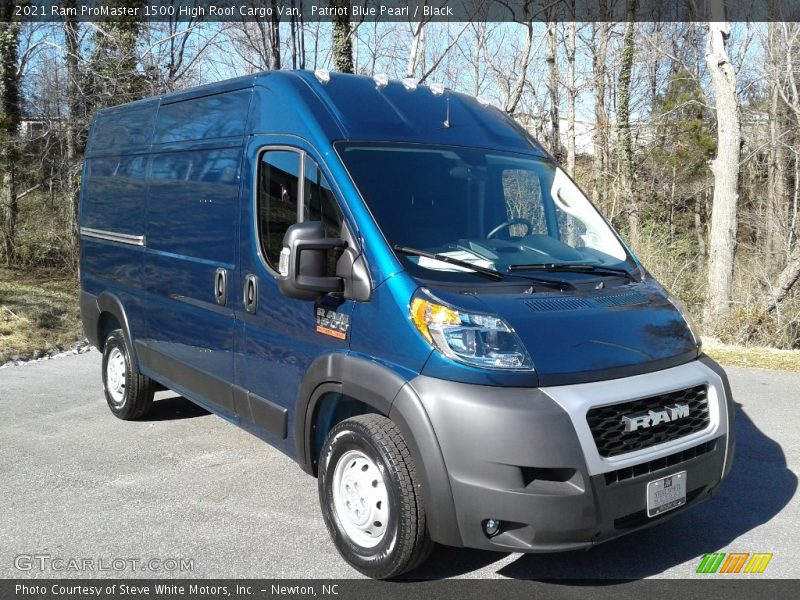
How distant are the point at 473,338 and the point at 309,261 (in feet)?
3.01

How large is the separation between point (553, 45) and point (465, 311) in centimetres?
2447

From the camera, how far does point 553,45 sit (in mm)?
25922

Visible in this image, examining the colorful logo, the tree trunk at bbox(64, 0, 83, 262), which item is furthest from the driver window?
the tree trunk at bbox(64, 0, 83, 262)

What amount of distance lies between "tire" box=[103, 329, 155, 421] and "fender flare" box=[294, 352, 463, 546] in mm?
2923

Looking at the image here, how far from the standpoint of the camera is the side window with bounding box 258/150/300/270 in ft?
14.3

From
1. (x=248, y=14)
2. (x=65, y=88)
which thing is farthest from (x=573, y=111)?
(x=65, y=88)

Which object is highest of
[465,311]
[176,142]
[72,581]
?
[176,142]

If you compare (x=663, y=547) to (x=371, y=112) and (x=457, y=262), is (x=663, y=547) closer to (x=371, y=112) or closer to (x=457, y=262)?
(x=457, y=262)

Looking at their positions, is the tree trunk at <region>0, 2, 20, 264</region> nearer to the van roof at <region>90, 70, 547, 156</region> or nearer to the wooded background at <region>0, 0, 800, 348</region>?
the wooded background at <region>0, 0, 800, 348</region>

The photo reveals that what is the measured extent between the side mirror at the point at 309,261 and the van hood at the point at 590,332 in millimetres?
625

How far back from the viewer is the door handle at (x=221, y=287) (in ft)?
15.9

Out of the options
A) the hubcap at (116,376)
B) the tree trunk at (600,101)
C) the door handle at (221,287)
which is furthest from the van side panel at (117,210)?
the tree trunk at (600,101)

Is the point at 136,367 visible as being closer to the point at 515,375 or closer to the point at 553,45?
the point at 515,375

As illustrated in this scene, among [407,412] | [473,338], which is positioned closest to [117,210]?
[407,412]
